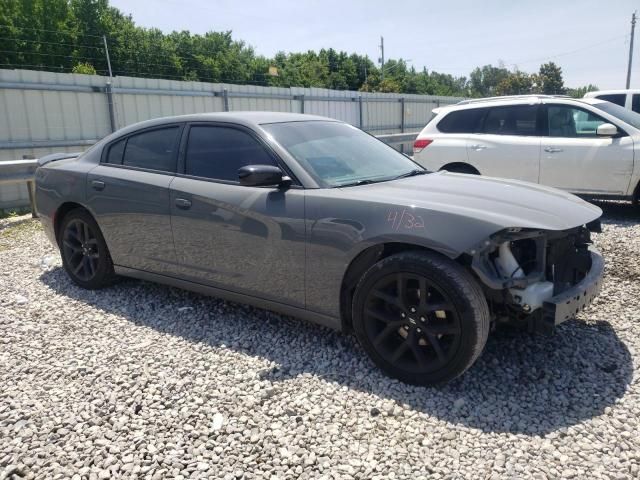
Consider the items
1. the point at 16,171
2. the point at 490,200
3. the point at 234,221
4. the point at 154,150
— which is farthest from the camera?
the point at 16,171

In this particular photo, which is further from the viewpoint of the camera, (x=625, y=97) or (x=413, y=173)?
(x=625, y=97)

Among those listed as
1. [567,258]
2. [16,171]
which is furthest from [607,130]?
[16,171]

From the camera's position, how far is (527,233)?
9.18ft

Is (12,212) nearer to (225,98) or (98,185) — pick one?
(98,185)

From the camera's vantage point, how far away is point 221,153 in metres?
3.92

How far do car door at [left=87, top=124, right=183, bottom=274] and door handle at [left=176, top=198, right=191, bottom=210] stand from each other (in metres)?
0.12

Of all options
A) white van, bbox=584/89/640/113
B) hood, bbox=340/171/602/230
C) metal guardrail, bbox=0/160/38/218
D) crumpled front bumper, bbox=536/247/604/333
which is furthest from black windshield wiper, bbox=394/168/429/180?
white van, bbox=584/89/640/113

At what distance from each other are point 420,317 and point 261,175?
1.34m

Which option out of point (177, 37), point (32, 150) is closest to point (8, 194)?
point (32, 150)

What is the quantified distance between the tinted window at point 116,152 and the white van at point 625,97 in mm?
10524

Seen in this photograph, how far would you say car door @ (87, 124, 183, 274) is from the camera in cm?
414

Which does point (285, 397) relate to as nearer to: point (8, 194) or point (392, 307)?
point (392, 307)

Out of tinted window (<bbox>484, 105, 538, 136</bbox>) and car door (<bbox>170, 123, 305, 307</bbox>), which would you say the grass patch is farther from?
tinted window (<bbox>484, 105, 538, 136</bbox>)

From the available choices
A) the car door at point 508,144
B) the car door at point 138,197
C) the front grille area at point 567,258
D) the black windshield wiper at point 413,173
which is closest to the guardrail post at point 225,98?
the car door at point 508,144
